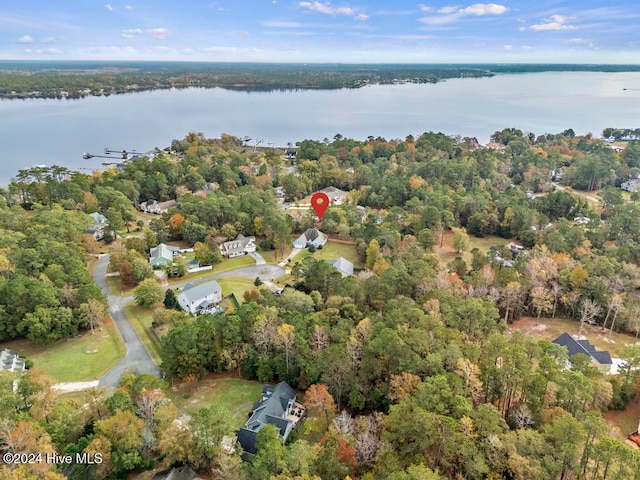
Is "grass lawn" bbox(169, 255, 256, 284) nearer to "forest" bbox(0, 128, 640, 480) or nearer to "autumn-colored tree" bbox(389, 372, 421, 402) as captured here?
"forest" bbox(0, 128, 640, 480)

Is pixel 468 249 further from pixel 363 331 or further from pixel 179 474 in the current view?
pixel 179 474

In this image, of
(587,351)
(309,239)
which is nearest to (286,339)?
(587,351)

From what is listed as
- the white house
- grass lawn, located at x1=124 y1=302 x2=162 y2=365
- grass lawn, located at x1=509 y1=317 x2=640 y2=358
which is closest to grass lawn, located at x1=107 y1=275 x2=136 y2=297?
grass lawn, located at x1=124 y1=302 x2=162 y2=365

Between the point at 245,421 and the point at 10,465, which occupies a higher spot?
the point at 10,465

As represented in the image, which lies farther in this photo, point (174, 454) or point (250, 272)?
point (250, 272)

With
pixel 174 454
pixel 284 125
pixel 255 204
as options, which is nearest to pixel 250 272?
pixel 255 204

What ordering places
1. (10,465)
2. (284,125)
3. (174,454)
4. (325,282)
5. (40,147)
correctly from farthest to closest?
(284,125) < (40,147) < (325,282) < (174,454) < (10,465)

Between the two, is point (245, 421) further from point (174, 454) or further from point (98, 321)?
point (98, 321)
